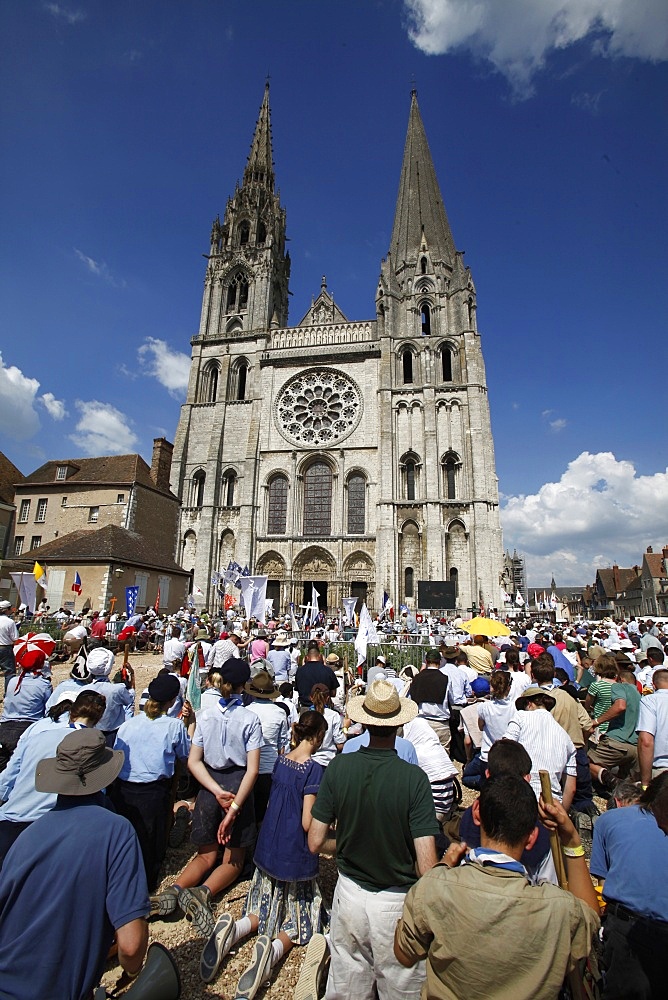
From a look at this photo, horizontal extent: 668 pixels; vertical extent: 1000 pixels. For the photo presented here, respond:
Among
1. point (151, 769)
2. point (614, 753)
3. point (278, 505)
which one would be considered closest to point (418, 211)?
point (278, 505)

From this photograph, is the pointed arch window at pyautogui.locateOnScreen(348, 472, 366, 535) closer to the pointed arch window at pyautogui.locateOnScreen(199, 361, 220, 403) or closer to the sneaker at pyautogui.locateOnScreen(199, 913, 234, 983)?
the pointed arch window at pyautogui.locateOnScreen(199, 361, 220, 403)

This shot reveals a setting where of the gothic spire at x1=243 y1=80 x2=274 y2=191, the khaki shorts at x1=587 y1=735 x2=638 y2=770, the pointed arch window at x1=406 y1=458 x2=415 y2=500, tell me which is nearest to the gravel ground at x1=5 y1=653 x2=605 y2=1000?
the khaki shorts at x1=587 y1=735 x2=638 y2=770

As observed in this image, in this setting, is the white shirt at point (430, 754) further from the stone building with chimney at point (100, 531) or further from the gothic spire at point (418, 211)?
the gothic spire at point (418, 211)

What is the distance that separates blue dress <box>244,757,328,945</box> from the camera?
3051 mm

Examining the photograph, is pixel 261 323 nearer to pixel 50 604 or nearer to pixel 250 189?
pixel 250 189

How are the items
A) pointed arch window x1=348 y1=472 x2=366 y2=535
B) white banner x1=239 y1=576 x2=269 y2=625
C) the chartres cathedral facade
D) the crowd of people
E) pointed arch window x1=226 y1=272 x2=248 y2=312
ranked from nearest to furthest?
the crowd of people, white banner x1=239 y1=576 x2=269 y2=625, the chartres cathedral facade, pointed arch window x1=348 y1=472 x2=366 y2=535, pointed arch window x1=226 y1=272 x2=248 y2=312

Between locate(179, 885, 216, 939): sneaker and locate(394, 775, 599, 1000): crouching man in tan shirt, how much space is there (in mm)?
1896

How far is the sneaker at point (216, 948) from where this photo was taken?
2875 mm

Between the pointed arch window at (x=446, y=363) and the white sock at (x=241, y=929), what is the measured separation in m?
31.4

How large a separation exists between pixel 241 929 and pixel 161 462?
32186mm

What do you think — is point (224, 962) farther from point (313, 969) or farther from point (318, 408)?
point (318, 408)

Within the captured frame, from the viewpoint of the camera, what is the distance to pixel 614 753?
17.7 ft

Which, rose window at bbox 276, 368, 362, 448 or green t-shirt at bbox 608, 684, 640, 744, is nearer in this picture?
green t-shirt at bbox 608, 684, 640, 744

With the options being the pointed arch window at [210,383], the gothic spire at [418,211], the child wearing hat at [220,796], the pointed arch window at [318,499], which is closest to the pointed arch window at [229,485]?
the pointed arch window at [318,499]
